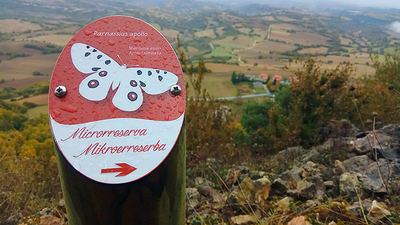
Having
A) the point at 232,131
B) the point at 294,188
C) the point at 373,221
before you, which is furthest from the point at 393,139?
the point at 232,131

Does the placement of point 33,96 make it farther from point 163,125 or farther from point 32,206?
point 163,125

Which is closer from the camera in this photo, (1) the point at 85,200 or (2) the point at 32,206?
(1) the point at 85,200

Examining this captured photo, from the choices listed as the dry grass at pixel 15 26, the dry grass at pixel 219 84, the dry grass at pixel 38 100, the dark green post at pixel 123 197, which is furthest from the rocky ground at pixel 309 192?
the dry grass at pixel 15 26

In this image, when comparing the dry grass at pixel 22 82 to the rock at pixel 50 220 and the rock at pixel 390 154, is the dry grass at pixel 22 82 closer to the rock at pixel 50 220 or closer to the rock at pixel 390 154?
the rock at pixel 50 220

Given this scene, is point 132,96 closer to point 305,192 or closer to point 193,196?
point 193,196

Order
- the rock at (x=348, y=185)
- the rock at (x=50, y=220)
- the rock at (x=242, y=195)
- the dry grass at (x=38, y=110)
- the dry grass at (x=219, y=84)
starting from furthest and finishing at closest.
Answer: the dry grass at (x=219, y=84), the dry grass at (x=38, y=110), the rock at (x=348, y=185), the rock at (x=242, y=195), the rock at (x=50, y=220)

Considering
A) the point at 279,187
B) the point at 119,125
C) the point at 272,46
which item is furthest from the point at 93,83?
the point at 272,46
